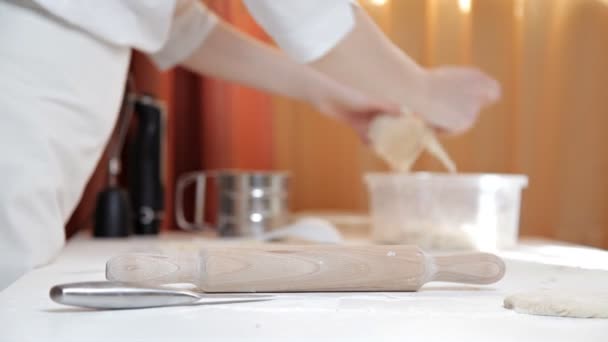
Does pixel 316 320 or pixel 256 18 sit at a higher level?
pixel 256 18

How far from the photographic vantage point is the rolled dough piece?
46 cm

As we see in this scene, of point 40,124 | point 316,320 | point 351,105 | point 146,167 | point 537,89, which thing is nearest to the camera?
point 316,320

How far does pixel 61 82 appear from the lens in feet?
2.26

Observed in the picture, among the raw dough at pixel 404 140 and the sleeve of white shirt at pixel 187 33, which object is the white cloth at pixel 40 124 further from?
the raw dough at pixel 404 140

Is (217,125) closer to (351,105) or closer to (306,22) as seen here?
(351,105)

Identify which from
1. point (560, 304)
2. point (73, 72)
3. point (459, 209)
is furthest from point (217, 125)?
point (560, 304)

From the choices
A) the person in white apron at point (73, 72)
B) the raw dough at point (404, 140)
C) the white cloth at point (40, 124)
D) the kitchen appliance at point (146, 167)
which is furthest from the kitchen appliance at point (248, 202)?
the white cloth at point (40, 124)

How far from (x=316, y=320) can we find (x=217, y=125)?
113 centimetres

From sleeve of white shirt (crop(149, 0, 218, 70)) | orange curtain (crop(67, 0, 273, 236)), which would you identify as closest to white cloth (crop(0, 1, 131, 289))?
sleeve of white shirt (crop(149, 0, 218, 70))

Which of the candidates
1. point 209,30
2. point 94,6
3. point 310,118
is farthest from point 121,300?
point 310,118

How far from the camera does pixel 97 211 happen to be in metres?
1.18

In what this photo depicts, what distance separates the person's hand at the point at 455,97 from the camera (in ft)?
3.39

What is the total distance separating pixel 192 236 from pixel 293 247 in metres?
0.76

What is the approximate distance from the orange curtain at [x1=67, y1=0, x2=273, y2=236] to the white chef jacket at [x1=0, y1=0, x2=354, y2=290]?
733 millimetres
